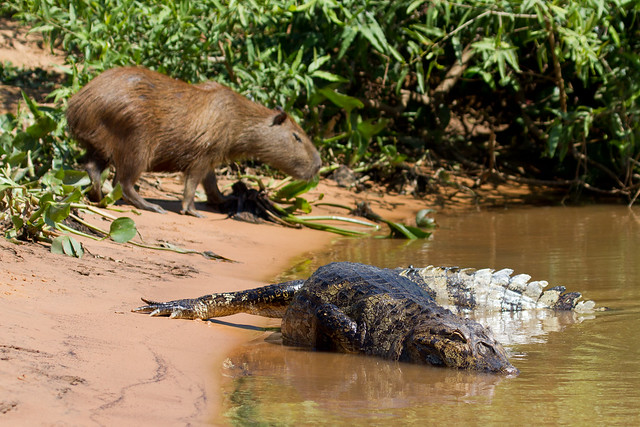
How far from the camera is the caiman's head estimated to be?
11.6 ft

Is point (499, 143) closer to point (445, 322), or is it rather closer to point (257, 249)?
point (257, 249)

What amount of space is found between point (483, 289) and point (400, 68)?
241 inches

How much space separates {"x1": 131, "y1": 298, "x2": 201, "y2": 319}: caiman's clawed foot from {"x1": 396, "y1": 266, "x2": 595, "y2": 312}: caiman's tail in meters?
1.46

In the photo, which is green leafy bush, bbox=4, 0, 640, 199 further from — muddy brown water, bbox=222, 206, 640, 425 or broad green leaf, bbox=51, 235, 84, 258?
muddy brown water, bbox=222, 206, 640, 425

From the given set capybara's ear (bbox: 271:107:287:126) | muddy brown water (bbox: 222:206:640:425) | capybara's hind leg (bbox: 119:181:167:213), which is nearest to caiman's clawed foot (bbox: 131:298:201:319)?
muddy brown water (bbox: 222:206:640:425)

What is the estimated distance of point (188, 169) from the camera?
8.51 metres

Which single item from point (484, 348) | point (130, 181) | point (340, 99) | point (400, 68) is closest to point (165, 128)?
point (130, 181)

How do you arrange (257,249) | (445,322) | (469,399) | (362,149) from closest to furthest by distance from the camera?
(469,399) → (445,322) → (257,249) → (362,149)

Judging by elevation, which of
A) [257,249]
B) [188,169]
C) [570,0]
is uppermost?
[570,0]

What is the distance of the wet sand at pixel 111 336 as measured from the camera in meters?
2.71

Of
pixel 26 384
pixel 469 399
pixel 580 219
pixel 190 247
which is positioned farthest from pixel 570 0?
pixel 26 384

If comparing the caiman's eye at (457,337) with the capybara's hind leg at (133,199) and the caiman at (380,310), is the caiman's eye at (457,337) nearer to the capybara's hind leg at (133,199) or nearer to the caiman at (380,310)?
the caiman at (380,310)

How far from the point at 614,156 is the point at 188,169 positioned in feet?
20.0

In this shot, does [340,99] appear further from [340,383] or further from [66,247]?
[340,383]
